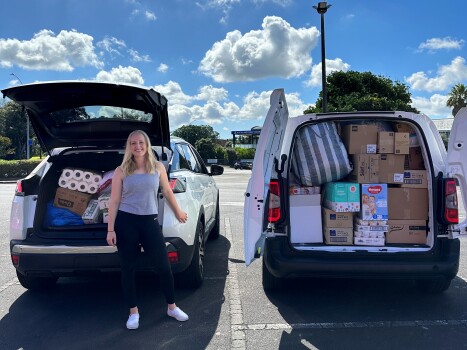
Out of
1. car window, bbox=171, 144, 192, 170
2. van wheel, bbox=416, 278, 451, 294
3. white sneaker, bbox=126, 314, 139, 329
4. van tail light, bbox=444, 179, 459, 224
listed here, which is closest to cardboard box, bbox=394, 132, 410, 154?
van tail light, bbox=444, 179, 459, 224

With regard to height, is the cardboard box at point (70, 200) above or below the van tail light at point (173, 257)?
above

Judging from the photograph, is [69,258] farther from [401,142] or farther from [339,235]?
[401,142]

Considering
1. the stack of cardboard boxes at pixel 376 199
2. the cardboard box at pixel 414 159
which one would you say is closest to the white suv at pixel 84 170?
the stack of cardboard boxes at pixel 376 199

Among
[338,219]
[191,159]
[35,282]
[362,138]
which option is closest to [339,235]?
[338,219]

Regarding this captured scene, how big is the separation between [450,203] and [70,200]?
3718 millimetres

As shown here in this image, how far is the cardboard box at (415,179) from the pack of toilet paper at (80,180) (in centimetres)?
321

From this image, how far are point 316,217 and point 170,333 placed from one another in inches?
67.9

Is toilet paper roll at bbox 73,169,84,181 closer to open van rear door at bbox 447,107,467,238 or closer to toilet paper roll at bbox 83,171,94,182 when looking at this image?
toilet paper roll at bbox 83,171,94,182

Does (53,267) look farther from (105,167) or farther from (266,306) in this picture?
(266,306)

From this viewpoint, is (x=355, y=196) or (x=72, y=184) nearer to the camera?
(x=355, y=196)

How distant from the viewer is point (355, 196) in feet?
13.1

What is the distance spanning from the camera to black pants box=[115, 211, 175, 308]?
11.6ft

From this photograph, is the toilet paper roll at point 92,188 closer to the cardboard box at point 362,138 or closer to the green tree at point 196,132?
the cardboard box at point 362,138

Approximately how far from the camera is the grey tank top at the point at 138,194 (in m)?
3.53
